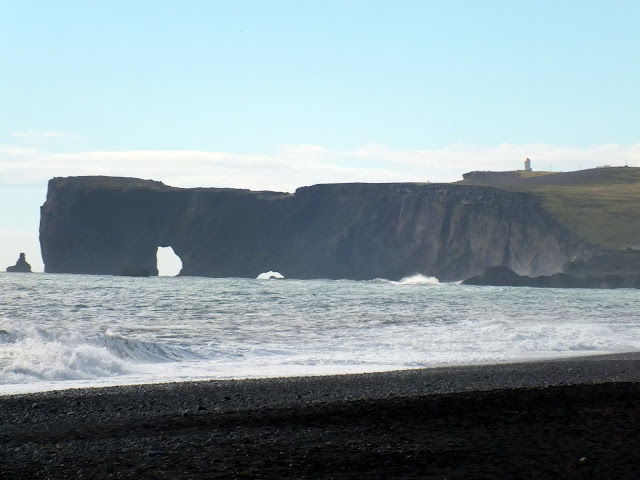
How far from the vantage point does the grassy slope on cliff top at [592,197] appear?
118750 mm

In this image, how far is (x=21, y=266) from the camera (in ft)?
401

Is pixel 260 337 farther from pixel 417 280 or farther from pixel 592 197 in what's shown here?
pixel 592 197

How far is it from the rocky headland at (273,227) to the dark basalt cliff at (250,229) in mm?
144

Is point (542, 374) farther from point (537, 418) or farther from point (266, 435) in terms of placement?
point (266, 435)

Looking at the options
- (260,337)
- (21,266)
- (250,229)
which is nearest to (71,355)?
(260,337)

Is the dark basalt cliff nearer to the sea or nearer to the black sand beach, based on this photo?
the sea

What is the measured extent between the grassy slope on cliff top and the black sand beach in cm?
11011

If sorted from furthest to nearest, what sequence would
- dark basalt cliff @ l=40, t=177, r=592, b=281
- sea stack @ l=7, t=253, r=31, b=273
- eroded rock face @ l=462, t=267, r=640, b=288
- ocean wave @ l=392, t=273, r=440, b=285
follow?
1. dark basalt cliff @ l=40, t=177, r=592, b=281
2. sea stack @ l=7, t=253, r=31, b=273
3. ocean wave @ l=392, t=273, r=440, b=285
4. eroded rock face @ l=462, t=267, r=640, b=288

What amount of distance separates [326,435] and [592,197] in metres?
137

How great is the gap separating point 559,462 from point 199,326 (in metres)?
20.3

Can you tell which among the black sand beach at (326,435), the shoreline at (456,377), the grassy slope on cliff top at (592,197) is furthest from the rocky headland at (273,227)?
the black sand beach at (326,435)

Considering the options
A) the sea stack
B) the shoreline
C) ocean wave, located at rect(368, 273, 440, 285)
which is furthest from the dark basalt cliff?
the shoreline

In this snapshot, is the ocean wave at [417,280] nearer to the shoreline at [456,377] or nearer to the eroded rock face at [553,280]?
the eroded rock face at [553,280]

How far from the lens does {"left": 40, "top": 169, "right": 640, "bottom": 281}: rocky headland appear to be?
121 metres
